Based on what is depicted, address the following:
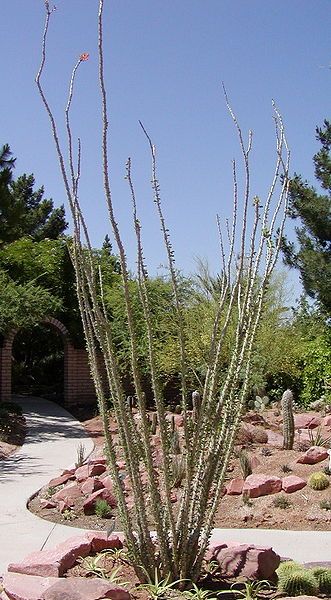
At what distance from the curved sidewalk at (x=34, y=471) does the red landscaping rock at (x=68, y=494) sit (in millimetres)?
412

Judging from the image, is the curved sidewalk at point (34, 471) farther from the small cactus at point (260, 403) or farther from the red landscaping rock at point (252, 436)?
the small cactus at point (260, 403)

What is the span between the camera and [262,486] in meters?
8.23

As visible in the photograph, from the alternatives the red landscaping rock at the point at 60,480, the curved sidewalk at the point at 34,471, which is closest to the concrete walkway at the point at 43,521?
the curved sidewalk at the point at 34,471

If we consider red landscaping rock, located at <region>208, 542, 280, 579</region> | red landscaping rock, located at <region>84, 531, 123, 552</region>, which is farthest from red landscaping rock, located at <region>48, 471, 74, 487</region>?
red landscaping rock, located at <region>208, 542, 280, 579</region>

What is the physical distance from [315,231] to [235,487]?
1198 cm

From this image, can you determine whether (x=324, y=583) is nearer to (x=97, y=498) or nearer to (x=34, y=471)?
(x=97, y=498)

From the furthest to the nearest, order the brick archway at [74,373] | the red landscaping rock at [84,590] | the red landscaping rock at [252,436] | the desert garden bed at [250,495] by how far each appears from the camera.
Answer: the brick archway at [74,373] < the red landscaping rock at [252,436] < the desert garden bed at [250,495] < the red landscaping rock at [84,590]

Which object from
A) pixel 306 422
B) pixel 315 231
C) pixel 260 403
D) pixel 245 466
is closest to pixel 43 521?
pixel 245 466

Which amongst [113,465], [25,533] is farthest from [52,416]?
[113,465]

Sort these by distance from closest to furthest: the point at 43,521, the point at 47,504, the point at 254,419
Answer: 1. the point at 43,521
2. the point at 47,504
3. the point at 254,419

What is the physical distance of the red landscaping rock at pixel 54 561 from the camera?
466cm

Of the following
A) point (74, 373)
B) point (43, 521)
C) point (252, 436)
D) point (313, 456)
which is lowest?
point (43, 521)

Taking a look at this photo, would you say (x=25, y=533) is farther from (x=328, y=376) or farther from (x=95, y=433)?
(x=328, y=376)

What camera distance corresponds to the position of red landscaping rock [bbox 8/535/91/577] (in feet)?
15.3
